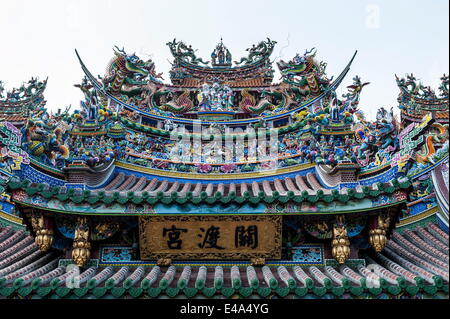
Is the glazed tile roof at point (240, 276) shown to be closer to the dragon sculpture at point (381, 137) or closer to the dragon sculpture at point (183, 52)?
the dragon sculpture at point (381, 137)

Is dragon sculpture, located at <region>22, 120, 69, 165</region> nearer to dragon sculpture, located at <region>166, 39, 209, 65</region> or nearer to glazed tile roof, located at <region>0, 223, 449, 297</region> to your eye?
glazed tile roof, located at <region>0, 223, 449, 297</region>

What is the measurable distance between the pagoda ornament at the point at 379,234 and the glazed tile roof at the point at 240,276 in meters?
0.36

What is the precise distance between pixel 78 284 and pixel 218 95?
25.3 feet

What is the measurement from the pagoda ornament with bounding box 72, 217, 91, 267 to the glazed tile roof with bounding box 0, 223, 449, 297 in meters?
0.24

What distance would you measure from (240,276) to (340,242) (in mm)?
1861

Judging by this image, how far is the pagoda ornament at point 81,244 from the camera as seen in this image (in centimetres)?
709

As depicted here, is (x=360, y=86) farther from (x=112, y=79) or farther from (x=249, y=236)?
(x=112, y=79)

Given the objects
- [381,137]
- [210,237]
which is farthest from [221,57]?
[210,237]

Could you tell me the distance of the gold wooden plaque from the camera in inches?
286

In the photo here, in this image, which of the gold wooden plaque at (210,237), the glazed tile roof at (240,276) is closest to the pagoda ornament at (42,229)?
the glazed tile roof at (240,276)

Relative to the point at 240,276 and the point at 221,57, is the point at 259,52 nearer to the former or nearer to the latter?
the point at 221,57

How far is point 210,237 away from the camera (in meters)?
7.37

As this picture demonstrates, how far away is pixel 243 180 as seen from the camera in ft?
33.2
